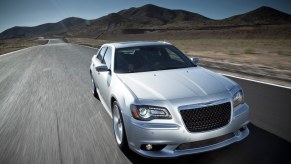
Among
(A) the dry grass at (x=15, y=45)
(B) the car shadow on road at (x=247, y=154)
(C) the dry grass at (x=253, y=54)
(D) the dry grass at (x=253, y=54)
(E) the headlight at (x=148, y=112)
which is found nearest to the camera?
(E) the headlight at (x=148, y=112)

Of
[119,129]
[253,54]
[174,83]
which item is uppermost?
[174,83]

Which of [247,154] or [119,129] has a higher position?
[119,129]

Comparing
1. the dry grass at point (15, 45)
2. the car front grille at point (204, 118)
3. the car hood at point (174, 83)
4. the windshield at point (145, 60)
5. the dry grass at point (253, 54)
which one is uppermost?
the windshield at point (145, 60)

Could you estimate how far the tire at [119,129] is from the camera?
4090 millimetres

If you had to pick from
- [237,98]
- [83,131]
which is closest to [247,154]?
[237,98]

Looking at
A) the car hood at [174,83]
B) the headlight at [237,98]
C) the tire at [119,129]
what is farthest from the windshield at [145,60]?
the headlight at [237,98]

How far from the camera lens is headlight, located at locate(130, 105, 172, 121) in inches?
141

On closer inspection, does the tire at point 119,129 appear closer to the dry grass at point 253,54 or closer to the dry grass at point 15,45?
the dry grass at point 253,54

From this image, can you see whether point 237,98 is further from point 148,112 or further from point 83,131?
point 83,131

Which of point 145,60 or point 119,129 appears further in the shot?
point 145,60

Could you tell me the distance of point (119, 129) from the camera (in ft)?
14.5

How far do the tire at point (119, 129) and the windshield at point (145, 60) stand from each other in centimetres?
86

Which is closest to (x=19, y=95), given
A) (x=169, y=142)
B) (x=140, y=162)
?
(x=140, y=162)

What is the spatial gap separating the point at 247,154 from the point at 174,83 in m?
1.46
